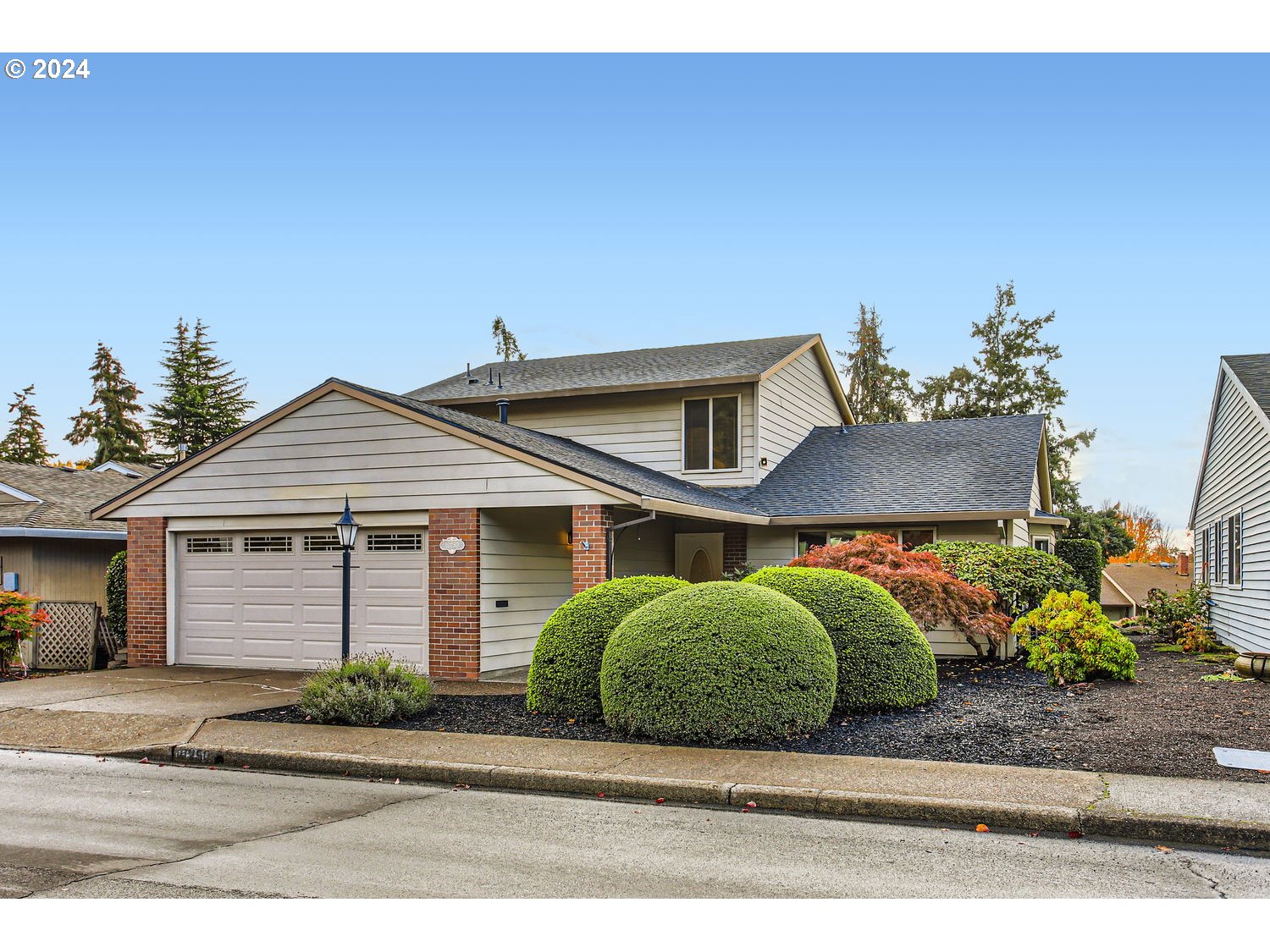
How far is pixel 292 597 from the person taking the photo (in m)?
14.6

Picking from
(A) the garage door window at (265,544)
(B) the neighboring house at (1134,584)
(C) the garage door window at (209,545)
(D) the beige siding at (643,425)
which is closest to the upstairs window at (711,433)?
(D) the beige siding at (643,425)

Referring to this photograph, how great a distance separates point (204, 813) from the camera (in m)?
6.60

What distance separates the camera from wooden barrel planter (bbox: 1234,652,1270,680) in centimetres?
1138

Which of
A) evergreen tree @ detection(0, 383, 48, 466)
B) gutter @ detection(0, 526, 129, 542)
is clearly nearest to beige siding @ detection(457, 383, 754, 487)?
gutter @ detection(0, 526, 129, 542)

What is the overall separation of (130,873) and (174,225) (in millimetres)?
14766

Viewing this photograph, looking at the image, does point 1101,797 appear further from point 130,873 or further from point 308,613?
point 308,613

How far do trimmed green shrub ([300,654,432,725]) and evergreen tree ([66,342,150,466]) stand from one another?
141ft

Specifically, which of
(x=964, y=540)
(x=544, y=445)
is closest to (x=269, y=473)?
(x=544, y=445)

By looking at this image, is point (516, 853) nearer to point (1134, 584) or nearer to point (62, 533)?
point (62, 533)

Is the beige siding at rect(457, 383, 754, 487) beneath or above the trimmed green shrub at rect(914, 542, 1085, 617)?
above

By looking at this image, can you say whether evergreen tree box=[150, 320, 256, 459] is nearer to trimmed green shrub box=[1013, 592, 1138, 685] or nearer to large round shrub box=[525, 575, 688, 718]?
large round shrub box=[525, 575, 688, 718]

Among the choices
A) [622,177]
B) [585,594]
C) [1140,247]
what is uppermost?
[622,177]

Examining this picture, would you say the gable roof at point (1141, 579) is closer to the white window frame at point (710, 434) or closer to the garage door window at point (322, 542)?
the white window frame at point (710, 434)

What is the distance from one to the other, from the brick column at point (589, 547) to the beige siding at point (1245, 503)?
31.9ft
